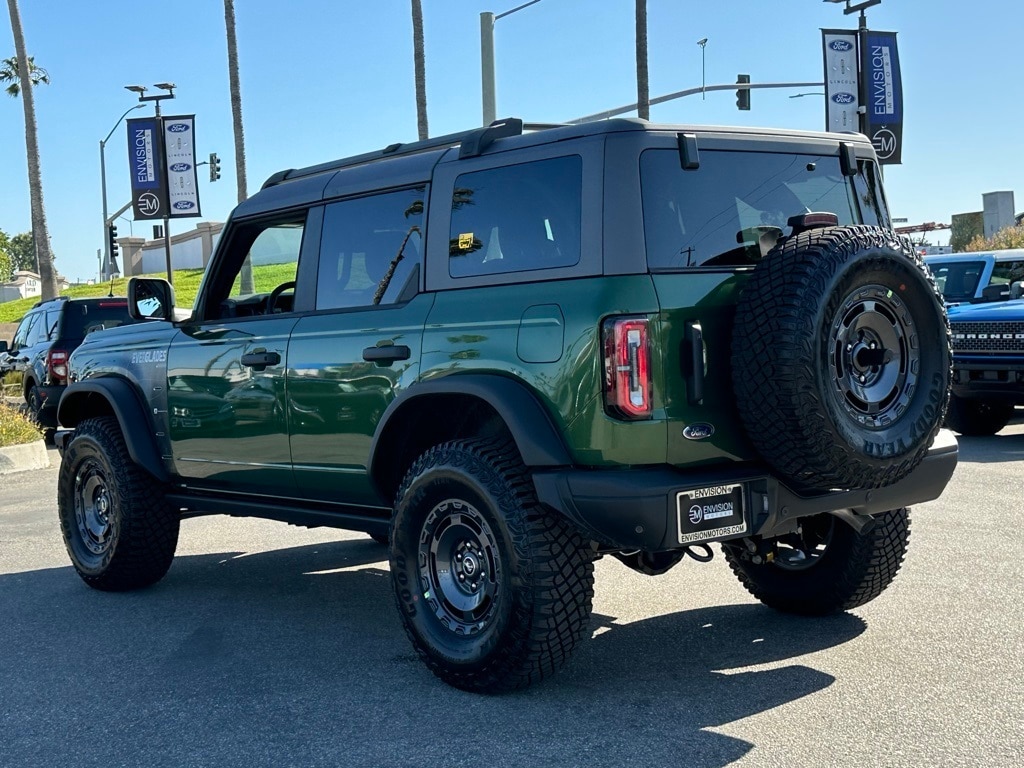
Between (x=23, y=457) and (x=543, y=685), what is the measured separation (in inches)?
403

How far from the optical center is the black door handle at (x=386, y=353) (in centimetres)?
512

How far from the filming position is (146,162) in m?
29.7

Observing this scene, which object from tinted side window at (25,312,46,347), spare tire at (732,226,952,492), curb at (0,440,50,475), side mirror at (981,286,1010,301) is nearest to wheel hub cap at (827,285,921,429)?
spare tire at (732,226,952,492)

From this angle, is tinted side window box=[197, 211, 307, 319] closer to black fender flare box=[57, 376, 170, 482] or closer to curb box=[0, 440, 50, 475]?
black fender flare box=[57, 376, 170, 482]

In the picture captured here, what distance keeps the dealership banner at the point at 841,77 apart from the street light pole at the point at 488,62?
578 centimetres

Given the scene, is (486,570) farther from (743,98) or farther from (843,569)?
(743,98)

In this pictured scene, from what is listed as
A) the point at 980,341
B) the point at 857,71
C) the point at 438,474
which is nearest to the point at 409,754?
the point at 438,474

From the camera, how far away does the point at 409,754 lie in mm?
4098

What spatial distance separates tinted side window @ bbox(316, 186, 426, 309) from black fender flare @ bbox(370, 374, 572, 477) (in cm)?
81

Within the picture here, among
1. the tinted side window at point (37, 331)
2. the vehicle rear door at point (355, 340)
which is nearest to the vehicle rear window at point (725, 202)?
the vehicle rear door at point (355, 340)

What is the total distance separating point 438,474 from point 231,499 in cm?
200

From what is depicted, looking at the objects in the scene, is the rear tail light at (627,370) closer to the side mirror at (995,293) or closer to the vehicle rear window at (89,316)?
the side mirror at (995,293)

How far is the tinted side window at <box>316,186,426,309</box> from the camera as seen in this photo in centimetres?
541

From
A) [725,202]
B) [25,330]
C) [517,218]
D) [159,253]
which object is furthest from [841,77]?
[159,253]
